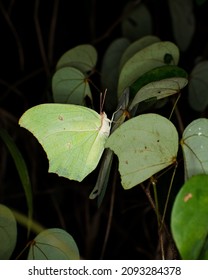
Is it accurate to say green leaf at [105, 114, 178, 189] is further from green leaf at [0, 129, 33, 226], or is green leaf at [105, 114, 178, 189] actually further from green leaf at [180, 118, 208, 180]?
green leaf at [0, 129, 33, 226]

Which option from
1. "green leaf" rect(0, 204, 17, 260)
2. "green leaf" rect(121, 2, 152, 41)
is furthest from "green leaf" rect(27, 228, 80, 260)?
"green leaf" rect(121, 2, 152, 41)

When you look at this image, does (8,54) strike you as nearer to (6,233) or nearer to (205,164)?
(6,233)

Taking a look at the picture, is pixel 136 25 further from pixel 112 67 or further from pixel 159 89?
pixel 159 89

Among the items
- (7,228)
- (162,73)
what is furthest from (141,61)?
(7,228)

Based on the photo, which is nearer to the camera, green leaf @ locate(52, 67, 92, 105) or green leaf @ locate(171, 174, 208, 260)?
green leaf @ locate(171, 174, 208, 260)

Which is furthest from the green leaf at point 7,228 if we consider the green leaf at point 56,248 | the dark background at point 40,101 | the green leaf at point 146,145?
the dark background at point 40,101
